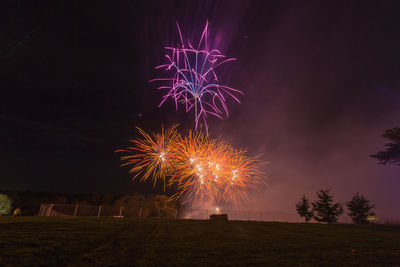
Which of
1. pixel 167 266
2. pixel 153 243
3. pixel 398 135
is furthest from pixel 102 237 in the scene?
pixel 398 135

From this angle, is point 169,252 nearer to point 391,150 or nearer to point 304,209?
point 391,150

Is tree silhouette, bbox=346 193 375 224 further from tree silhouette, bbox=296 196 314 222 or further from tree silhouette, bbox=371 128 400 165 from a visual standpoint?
tree silhouette, bbox=371 128 400 165

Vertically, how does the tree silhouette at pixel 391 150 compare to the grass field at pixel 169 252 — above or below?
above

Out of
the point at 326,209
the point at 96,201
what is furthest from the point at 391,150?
the point at 96,201

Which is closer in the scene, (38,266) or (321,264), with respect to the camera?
(38,266)

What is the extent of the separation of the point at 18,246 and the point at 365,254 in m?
15.5

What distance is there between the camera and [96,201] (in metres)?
76.6

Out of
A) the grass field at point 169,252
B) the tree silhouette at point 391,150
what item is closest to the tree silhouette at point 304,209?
the tree silhouette at point 391,150

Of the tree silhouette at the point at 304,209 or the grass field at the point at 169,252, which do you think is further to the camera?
the tree silhouette at the point at 304,209

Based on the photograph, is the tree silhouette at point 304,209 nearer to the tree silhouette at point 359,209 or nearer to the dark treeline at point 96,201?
the tree silhouette at point 359,209

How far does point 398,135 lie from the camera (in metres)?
27.8

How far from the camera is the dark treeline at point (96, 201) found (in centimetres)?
5650

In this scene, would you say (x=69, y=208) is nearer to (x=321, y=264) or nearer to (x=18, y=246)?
(x=18, y=246)

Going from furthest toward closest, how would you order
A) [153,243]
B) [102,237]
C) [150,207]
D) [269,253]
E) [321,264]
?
[150,207]
[102,237]
[153,243]
[269,253]
[321,264]
